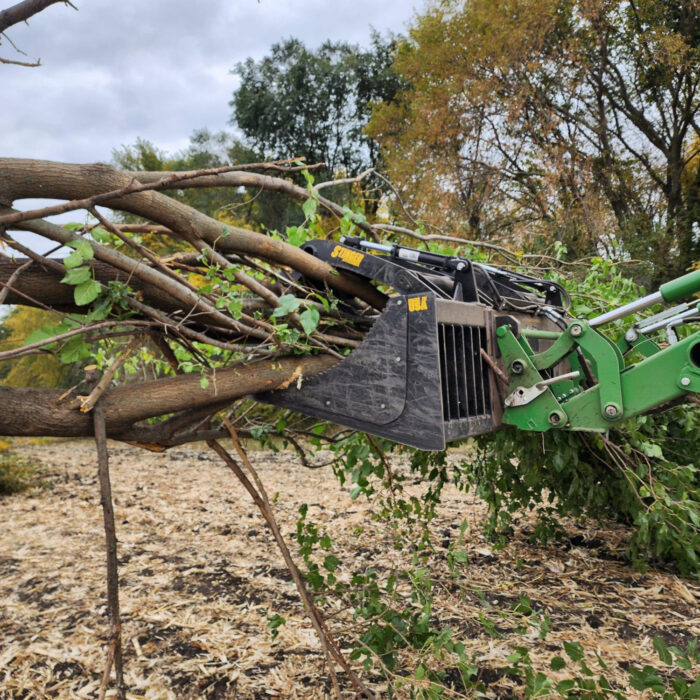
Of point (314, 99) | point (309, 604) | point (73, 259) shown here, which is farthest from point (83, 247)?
point (314, 99)

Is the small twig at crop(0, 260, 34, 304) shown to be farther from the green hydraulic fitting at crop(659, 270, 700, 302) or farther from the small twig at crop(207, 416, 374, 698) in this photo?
the green hydraulic fitting at crop(659, 270, 700, 302)

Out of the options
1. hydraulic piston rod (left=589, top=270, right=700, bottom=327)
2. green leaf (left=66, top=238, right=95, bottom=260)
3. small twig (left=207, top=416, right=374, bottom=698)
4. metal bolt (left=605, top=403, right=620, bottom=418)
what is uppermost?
green leaf (left=66, top=238, right=95, bottom=260)

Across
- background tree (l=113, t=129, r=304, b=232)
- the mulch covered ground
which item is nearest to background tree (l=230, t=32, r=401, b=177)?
background tree (l=113, t=129, r=304, b=232)

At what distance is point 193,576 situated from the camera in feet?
15.5

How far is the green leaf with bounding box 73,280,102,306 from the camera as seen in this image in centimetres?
199

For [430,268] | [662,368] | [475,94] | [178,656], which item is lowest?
[178,656]

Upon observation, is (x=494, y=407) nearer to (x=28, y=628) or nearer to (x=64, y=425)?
(x=64, y=425)

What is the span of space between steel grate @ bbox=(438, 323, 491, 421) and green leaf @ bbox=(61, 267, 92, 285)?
113cm

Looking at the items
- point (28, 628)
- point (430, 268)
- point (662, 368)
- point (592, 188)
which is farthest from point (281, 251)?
point (592, 188)

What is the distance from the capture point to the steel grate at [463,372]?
2.17 m

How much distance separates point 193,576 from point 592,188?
50.7 ft

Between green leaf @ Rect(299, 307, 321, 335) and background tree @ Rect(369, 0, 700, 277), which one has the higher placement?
background tree @ Rect(369, 0, 700, 277)

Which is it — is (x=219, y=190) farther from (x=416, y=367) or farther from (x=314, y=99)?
(x=416, y=367)

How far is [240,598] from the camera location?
4266 millimetres
